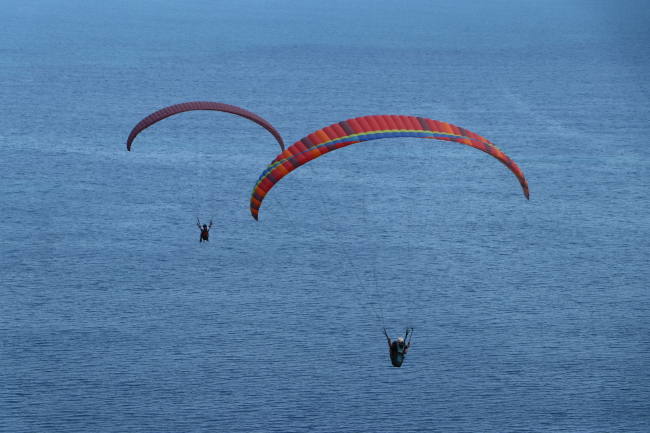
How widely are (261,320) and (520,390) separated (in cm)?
2109

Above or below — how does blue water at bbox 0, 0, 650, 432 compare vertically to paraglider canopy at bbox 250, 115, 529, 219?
below

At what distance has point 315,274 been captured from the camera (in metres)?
70.4

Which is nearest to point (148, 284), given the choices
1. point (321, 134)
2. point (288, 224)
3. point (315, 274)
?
point (315, 274)

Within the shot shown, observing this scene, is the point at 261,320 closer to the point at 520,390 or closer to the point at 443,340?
the point at 443,340

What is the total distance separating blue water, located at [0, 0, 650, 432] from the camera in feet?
170

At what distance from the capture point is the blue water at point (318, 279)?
170 feet

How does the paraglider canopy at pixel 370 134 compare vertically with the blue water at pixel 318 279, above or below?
above

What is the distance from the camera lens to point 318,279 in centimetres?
6931

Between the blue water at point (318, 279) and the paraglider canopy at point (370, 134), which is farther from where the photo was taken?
the blue water at point (318, 279)

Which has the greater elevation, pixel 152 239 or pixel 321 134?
pixel 321 134

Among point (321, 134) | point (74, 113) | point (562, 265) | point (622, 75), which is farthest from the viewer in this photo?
point (622, 75)

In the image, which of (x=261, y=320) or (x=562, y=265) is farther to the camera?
(x=562, y=265)

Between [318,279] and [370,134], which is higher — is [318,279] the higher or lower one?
the lower one

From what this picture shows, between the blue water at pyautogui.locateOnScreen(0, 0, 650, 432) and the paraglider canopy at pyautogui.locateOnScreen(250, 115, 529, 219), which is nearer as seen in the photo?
the paraglider canopy at pyautogui.locateOnScreen(250, 115, 529, 219)
